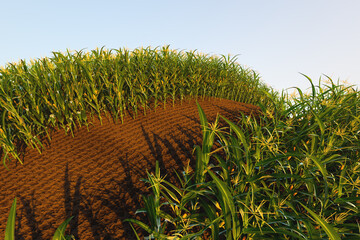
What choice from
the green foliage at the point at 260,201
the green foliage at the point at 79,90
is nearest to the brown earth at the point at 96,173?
the green foliage at the point at 79,90

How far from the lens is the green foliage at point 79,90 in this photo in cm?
312

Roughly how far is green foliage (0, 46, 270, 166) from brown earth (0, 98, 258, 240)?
9.3 inches

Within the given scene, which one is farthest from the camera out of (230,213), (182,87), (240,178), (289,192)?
(182,87)

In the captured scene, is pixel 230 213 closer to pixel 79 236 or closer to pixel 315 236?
pixel 315 236

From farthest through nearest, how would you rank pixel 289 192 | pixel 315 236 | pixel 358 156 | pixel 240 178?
pixel 358 156 → pixel 240 178 → pixel 289 192 → pixel 315 236

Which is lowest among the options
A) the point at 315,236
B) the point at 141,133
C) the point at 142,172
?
the point at 315,236

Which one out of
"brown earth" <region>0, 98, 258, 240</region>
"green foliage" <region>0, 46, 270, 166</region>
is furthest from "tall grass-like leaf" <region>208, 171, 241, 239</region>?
"green foliage" <region>0, 46, 270, 166</region>

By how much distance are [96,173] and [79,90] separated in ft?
4.41

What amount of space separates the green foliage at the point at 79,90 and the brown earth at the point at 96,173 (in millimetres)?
237

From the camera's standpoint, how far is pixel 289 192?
1866mm

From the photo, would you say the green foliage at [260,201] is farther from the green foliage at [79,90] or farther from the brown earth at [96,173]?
the green foliage at [79,90]

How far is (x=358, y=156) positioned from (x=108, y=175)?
2.65 meters

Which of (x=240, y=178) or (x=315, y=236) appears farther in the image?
(x=240, y=178)

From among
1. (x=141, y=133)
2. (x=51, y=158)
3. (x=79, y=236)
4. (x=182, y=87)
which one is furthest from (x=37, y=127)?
(x=182, y=87)
